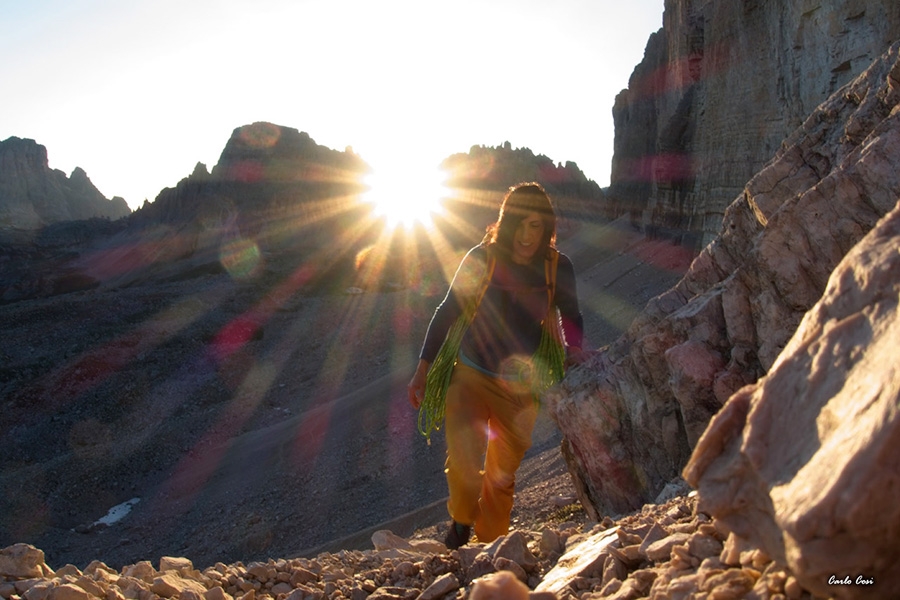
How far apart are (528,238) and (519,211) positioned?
17cm

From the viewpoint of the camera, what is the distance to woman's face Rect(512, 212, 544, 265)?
4348 millimetres

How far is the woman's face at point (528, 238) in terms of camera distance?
4.35m

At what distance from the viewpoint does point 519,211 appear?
4.34m

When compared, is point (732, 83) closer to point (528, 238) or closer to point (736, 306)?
point (736, 306)


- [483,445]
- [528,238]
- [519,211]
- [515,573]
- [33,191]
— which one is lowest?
[515,573]

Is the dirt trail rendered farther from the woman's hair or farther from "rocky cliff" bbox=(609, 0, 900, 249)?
the woman's hair

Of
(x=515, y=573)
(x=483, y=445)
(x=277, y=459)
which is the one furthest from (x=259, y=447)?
(x=515, y=573)

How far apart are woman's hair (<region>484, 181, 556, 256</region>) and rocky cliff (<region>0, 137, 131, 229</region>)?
87.6 meters

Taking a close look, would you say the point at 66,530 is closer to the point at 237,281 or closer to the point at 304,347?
the point at 304,347

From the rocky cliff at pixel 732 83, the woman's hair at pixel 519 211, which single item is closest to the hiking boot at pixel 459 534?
the woman's hair at pixel 519 211

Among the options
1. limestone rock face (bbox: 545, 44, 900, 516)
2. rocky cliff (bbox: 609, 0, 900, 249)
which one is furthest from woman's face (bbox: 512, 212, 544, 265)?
rocky cliff (bbox: 609, 0, 900, 249)

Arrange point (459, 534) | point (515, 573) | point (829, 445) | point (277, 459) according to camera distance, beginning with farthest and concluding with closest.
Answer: point (277, 459)
point (459, 534)
point (515, 573)
point (829, 445)

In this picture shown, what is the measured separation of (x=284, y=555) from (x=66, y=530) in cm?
600

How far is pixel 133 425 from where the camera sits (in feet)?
64.3
